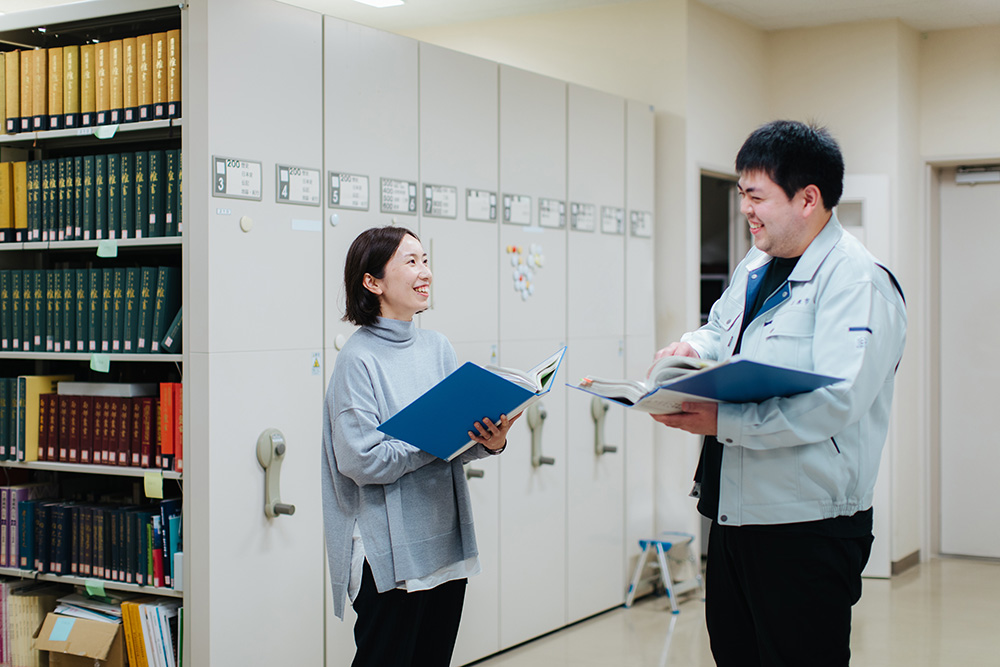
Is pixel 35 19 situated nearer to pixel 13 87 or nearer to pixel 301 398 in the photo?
pixel 13 87

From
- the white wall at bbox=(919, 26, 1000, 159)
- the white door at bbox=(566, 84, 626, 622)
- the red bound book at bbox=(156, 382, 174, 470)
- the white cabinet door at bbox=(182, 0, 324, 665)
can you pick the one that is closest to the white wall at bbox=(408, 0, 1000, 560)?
the white wall at bbox=(919, 26, 1000, 159)

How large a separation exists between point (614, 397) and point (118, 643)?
2132 millimetres

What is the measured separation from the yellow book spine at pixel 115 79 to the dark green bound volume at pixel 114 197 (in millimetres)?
145

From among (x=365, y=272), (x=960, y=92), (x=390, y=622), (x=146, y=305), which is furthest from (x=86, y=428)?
(x=960, y=92)

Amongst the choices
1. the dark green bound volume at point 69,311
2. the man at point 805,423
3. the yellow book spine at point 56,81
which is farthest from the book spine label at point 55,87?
the man at point 805,423

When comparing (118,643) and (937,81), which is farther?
(937,81)

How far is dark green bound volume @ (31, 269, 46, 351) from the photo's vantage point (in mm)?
3469

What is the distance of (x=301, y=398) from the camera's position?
3326 mm

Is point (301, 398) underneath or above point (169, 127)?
underneath

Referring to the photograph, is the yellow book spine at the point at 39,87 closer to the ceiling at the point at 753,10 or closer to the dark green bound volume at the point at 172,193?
the dark green bound volume at the point at 172,193

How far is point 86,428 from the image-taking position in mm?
3369

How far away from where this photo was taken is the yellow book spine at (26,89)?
135 inches

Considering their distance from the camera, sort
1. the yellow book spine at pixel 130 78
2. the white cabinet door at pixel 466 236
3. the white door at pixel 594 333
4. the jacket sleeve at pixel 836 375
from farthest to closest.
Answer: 1. the white door at pixel 594 333
2. the white cabinet door at pixel 466 236
3. the yellow book spine at pixel 130 78
4. the jacket sleeve at pixel 836 375

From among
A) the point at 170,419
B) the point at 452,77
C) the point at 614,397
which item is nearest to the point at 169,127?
the point at 170,419
